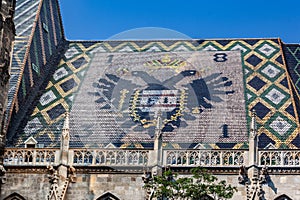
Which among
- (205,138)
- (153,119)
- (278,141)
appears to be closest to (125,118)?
(153,119)

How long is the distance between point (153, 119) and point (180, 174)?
260cm

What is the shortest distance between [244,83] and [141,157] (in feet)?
15.2

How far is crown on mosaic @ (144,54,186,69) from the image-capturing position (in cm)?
2747

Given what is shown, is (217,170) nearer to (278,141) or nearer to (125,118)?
(278,141)

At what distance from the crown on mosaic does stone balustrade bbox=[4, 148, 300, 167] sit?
490 cm

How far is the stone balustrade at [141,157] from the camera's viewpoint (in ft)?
73.9

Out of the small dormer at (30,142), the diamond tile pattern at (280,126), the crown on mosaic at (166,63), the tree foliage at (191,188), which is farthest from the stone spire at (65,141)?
the diamond tile pattern at (280,126)

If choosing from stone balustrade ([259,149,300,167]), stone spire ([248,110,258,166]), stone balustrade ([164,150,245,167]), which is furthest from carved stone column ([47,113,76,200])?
stone balustrade ([259,149,300,167])

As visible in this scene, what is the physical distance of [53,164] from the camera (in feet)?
75.6

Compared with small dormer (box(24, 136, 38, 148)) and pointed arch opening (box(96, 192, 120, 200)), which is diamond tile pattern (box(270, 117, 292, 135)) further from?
small dormer (box(24, 136, 38, 148))

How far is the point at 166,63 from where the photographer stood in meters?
27.6

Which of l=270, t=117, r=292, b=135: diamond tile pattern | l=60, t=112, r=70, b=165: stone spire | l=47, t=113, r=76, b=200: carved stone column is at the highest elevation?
l=270, t=117, r=292, b=135: diamond tile pattern

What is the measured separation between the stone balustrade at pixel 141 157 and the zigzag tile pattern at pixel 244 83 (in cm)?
77

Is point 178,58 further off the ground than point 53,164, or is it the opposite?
point 178,58
